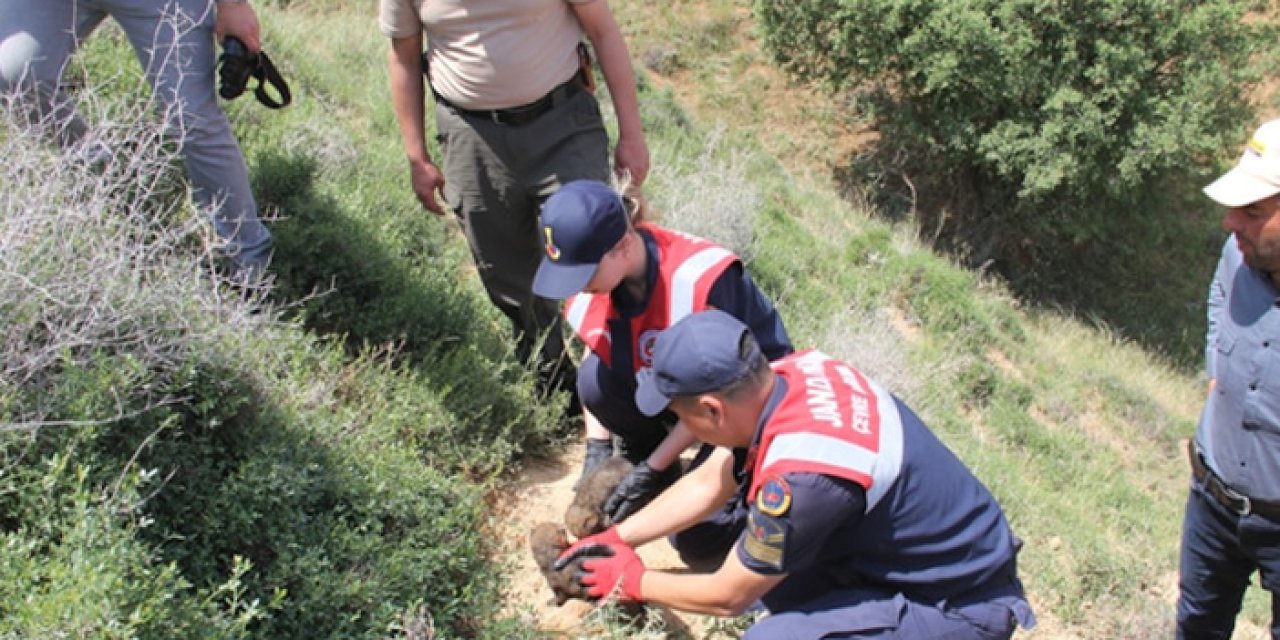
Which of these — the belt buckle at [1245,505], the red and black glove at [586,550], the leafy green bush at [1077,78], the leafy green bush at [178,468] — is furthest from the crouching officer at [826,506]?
the leafy green bush at [1077,78]

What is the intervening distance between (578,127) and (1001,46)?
33.9ft

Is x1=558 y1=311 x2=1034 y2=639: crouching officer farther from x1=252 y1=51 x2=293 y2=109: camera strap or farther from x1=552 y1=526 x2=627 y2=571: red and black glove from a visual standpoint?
x1=252 y1=51 x2=293 y2=109: camera strap

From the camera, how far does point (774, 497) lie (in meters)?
2.46

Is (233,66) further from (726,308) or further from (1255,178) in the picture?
(1255,178)

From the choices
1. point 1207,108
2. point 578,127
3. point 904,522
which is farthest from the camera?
point 1207,108

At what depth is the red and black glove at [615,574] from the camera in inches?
116

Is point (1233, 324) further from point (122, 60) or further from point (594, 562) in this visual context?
point (122, 60)

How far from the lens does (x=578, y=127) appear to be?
12.7 ft

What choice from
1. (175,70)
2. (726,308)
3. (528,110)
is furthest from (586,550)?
(175,70)

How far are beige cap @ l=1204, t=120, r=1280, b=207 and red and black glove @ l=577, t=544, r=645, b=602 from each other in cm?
201

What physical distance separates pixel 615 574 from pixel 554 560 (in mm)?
262

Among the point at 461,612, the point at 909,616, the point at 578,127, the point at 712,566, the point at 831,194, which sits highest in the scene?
the point at 578,127

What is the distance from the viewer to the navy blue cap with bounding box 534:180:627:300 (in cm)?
298

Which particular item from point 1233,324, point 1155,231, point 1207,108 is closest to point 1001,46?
point 1207,108
